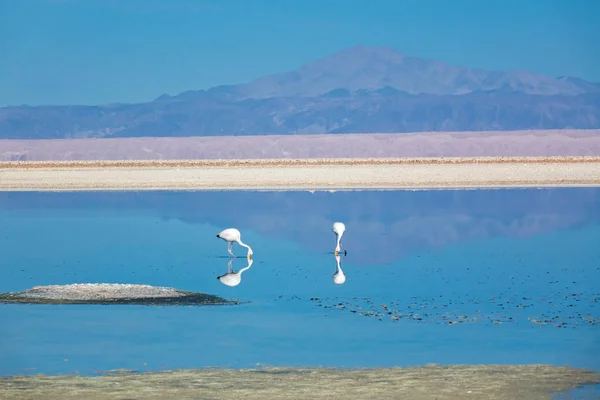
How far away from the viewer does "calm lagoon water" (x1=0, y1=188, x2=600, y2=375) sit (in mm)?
10156

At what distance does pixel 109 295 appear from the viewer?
13117 mm

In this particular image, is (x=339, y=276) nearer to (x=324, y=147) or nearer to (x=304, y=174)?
(x=304, y=174)

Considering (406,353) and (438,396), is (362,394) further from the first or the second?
(406,353)

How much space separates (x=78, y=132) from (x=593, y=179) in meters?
79.7

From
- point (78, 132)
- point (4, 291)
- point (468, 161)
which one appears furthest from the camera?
point (78, 132)

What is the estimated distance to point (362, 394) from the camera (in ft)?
27.5

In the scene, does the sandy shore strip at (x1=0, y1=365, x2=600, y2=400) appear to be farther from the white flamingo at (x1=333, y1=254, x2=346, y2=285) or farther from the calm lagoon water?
the white flamingo at (x1=333, y1=254, x2=346, y2=285)

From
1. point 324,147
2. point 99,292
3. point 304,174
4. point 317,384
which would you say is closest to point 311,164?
point 304,174

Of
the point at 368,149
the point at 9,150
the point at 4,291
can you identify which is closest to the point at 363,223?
the point at 4,291

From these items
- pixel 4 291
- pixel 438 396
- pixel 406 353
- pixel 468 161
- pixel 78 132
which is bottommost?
pixel 438 396

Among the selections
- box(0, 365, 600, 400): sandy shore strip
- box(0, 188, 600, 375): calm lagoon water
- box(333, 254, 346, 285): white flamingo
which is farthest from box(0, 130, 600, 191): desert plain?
box(0, 365, 600, 400): sandy shore strip

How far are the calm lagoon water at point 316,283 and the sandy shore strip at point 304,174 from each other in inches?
319

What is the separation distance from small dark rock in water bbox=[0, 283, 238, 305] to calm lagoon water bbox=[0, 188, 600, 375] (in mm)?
308

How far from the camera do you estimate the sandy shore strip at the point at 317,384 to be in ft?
27.6
